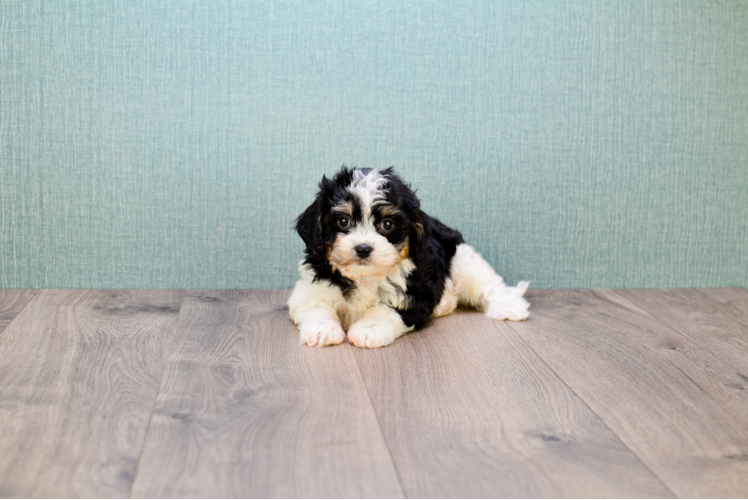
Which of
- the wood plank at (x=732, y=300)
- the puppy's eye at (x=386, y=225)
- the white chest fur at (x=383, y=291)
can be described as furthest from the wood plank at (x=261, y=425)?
the wood plank at (x=732, y=300)

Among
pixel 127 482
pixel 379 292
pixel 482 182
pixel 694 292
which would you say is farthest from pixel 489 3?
pixel 127 482

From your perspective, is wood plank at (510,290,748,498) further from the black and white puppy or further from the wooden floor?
the black and white puppy

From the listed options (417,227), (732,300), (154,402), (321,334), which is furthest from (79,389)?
(732,300)

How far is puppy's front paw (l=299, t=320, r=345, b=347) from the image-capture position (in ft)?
7.67

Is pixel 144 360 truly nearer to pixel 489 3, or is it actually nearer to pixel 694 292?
pixel 489 3

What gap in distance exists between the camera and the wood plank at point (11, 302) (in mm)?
2598

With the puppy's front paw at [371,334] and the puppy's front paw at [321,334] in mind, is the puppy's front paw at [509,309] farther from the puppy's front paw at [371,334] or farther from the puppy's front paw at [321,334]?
the puppy's front paw at [321,334]

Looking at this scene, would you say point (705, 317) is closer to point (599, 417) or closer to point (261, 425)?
point (599, 417)

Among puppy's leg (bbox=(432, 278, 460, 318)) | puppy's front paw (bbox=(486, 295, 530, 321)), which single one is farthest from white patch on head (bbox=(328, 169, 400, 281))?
puppy's front paw (bbox=(486, 295, 530, 321))

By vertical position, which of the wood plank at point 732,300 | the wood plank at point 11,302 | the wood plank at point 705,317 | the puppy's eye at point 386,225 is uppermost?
the puppy's eye at point 386,225

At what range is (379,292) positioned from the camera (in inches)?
99.7

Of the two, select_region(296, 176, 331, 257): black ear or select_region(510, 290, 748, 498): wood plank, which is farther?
select_region(296, 176, 331, 257): black ear

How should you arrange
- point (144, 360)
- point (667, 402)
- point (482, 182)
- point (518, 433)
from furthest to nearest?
1. point (482, 182)
2. point (144, 360)
3. point (667, 402)
4. point (518, 433)

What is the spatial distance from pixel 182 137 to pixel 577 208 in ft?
5.82
